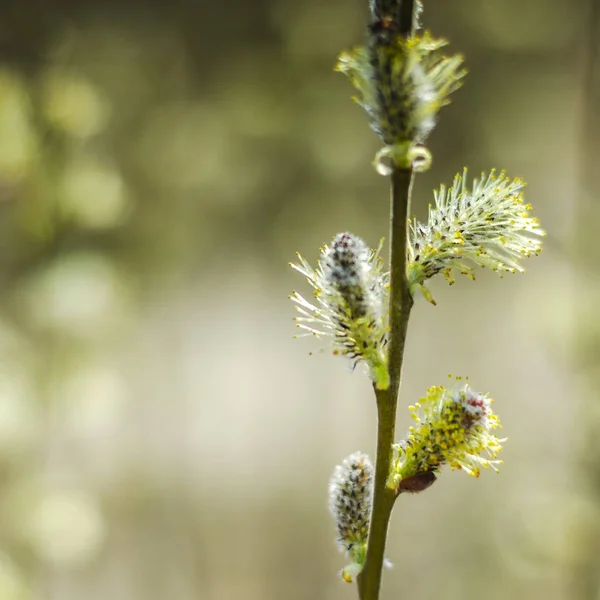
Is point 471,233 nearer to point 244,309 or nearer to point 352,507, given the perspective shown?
point 352,507

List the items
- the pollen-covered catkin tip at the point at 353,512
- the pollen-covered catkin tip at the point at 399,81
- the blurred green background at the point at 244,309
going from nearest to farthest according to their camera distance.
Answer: the pollen-covered catkin tip at the point at 399,81 < the pollen-covered catkin tip at the point at 353,512 < the blurred green background at the point at 244,309

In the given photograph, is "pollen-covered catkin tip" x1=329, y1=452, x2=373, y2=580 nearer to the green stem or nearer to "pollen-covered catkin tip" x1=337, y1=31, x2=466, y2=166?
the green stem

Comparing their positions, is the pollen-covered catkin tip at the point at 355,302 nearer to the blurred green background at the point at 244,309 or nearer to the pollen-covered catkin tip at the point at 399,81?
the pollen-covered catkin tip at the point at 399,81

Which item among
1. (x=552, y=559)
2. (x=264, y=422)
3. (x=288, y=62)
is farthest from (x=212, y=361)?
(x=552, y=559)

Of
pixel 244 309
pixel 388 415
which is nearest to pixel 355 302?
pixel 388 415

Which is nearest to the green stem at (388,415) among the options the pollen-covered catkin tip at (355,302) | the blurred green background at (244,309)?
the pollen-covered catkin tip at (355,302)

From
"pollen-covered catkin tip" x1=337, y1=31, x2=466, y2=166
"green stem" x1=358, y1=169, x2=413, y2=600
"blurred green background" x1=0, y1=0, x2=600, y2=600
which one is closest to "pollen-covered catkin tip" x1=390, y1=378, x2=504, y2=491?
"green stem" x1=358, y1=169, x2=413, y2=600

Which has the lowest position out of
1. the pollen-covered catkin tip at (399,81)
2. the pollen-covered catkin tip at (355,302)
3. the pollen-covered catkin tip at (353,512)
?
the pollen-covered catkin tip at (353,512)
